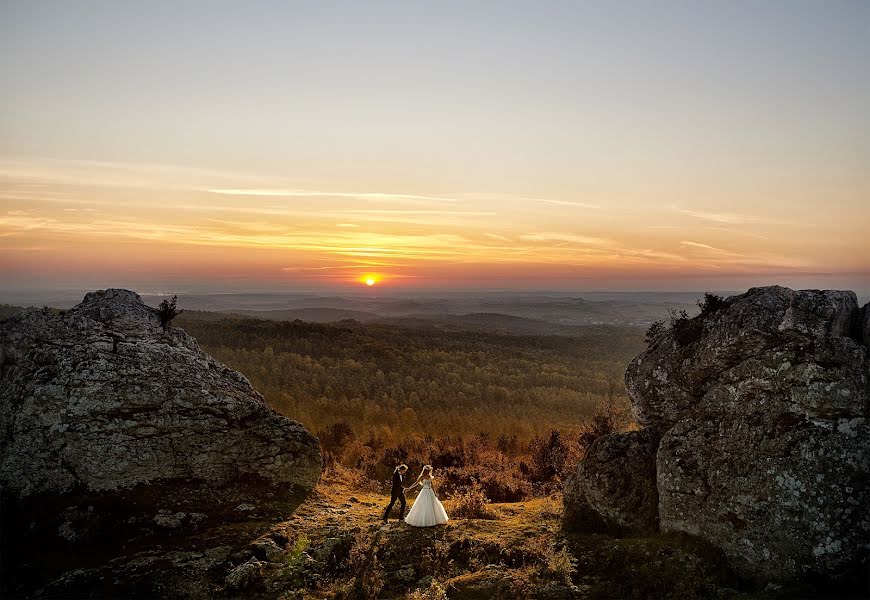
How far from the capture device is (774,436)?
41.9 ft

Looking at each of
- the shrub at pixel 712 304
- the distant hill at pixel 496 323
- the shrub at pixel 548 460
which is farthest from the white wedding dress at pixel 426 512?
the distant hill at pixel 496 323

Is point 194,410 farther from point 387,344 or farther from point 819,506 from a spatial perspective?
point 387,344

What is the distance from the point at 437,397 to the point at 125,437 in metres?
31.0

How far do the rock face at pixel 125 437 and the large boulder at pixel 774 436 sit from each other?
35.1 feet

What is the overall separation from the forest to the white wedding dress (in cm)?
465

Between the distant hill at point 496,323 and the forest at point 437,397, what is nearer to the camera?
the forest at point 437,397

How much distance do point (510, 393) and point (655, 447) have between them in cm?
3291

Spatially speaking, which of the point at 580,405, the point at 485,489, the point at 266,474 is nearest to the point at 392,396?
the point at 580,405

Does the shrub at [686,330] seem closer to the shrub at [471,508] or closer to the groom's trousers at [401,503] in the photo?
the shrub at [471,508]

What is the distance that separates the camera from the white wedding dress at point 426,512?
606 inches

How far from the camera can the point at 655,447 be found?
1584cm

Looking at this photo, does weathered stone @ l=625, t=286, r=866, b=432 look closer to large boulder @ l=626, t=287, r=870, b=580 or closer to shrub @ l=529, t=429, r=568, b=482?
large boulder @ l=626, t=287, r=870, b=580

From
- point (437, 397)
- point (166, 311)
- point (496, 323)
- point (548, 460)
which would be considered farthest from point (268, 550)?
point (496, 323)

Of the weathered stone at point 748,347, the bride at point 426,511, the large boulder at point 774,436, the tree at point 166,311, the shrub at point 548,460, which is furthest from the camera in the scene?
the shrub at point 548,460
